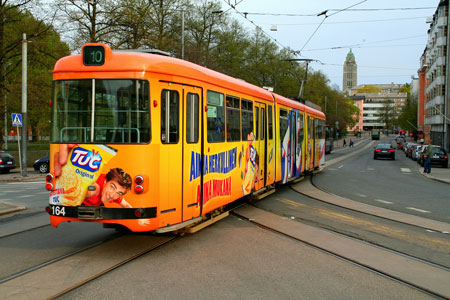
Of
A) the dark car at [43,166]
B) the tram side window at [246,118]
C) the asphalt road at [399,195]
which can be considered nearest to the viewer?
the tram side window at [246,118]

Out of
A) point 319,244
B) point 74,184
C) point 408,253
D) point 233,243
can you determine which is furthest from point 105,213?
point 408,253

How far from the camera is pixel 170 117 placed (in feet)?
23.0

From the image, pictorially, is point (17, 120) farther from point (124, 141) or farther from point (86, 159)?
point (124, 141)

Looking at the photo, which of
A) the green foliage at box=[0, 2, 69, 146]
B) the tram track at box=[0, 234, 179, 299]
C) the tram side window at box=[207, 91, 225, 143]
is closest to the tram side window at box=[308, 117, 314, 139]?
the tram side window at box=[207, 91, 225, 143]

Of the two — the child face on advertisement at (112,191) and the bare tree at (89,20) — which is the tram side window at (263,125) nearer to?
the child face on advertisement at (112,191)

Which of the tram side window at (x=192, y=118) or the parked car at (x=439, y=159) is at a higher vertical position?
the tram side window at (x=192, y=118)

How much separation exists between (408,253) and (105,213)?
492 centimetres

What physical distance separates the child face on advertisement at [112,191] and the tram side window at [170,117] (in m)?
0.95

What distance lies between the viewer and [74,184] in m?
6.57

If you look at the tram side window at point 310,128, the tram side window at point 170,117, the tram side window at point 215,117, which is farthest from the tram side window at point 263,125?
the tram side window at point 310,128

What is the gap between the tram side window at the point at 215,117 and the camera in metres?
8.29

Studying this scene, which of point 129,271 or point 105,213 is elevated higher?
point 105,213

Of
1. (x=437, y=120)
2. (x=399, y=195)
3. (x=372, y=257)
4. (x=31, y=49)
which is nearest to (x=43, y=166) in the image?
(x=31, y=49)

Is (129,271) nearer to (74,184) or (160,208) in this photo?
(160,208)
